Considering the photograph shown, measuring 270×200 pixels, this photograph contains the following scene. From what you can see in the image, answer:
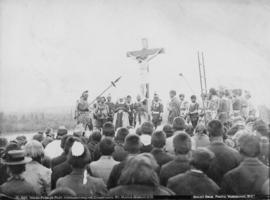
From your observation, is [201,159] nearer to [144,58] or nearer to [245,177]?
[245,177]

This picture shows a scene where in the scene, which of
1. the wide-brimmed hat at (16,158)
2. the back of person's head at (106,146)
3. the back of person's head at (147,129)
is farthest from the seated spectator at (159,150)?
the wide-brimmed hat at (16,158)

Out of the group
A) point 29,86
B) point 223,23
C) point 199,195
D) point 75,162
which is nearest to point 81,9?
point 29,86

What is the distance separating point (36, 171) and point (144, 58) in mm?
1915

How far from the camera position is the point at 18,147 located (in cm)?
364

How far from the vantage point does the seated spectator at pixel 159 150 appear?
3.29m

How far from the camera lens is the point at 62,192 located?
3086mm

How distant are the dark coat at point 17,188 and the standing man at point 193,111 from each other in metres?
2.32

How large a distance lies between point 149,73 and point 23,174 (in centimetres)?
206

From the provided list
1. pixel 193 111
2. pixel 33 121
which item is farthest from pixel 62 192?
pixel 193 111

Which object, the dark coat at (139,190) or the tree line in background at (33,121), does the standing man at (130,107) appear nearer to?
the tree line in background at (33,121)

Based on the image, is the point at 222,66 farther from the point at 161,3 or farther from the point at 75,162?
the point at 75,162

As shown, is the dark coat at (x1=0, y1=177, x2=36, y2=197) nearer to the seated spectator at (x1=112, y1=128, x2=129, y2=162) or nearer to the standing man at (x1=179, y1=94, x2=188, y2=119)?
the seated spectator at (x1=112, y1=128, x2=129, y2=162)

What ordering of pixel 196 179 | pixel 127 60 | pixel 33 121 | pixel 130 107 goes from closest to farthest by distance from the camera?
pixel 196 179 → pixel 33 121 → pixel 127 60 → pixel 130 107

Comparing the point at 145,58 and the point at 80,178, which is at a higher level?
the point at 145,58
